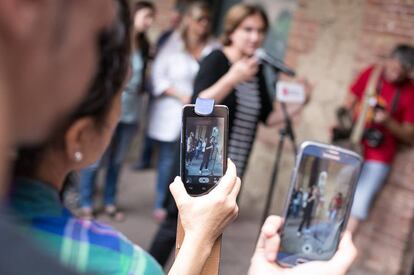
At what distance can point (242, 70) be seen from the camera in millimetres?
2455

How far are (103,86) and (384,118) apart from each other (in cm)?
289

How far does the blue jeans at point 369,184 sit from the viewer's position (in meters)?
3.51

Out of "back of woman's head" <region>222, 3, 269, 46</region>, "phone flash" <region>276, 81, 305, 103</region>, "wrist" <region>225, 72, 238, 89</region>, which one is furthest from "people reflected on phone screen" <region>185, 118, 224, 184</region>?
"phone flash" <region>276, 81, 305, 103</region>

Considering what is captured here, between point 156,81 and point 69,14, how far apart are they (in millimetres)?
3410

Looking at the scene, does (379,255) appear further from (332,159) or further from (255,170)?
(332,159)

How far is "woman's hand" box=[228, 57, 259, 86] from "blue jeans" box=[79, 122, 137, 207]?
1622 mm

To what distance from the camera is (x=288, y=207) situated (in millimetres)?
1504

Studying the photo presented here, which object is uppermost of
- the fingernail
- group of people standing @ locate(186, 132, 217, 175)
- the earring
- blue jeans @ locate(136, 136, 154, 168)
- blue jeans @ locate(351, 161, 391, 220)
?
the earring

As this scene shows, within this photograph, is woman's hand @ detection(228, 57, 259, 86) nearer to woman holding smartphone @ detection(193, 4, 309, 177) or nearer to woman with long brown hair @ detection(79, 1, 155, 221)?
woman holding smartphone @ detection(193, 4, 309, 177)

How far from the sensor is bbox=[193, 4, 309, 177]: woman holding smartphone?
2.52 meters

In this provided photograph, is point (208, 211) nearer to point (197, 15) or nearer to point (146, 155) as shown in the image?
point (197, 15)

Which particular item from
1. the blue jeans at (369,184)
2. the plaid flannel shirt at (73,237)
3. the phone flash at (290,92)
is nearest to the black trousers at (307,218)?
the plaid flannel shirt at (73,237)

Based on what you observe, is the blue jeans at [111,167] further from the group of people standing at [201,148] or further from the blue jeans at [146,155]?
the group of people standing at [201,148]

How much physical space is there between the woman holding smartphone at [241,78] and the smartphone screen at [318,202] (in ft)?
3.30
